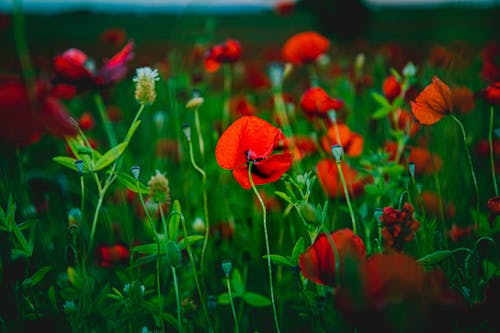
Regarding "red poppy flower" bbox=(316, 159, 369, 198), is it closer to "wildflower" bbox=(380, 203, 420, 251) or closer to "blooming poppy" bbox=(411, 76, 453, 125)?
"blooming poppy" bbox=(411, 76, 453, 125)

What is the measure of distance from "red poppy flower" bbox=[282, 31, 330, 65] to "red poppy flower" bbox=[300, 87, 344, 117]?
509 millimetres

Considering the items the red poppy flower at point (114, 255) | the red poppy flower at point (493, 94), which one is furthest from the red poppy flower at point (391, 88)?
the red poppy flower at point (114, 255)

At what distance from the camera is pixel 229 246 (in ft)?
3.62

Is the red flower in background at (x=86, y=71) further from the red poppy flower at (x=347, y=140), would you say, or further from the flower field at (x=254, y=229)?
the red poppy flower at (x=347, y=140)

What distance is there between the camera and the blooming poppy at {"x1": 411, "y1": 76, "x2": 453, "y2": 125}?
729mm

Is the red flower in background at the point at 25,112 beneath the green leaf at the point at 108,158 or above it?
above

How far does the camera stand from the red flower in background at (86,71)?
81 centimetres

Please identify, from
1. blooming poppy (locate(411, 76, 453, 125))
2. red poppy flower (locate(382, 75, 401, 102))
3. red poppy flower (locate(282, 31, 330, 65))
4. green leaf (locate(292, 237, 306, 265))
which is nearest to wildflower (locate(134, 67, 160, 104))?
green leaf (locate(292, 237, 306, 265))

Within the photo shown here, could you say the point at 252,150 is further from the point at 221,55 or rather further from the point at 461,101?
the point at 221,55

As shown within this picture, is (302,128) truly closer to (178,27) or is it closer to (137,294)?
(178,27)

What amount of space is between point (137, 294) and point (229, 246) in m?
0.43

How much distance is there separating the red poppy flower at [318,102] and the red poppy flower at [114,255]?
1.92ft

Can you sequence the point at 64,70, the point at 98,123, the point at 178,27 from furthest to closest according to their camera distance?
the point at 98,123
the point at 178,27
the point at 64,70

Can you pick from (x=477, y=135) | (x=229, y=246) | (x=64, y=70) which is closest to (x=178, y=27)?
(x=64, y=70)
